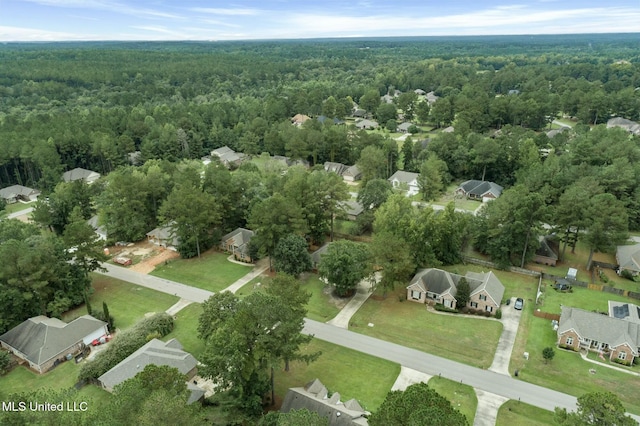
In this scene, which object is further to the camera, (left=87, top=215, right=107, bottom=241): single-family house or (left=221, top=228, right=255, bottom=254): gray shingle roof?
(left=87, top=215, right=107, bottom=241): single-family house

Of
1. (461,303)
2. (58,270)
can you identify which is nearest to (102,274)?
(58,270)

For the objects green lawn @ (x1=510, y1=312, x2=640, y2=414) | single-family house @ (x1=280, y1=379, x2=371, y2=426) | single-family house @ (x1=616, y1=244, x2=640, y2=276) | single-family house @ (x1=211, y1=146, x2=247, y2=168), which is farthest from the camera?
single-family house @ (x1=211, y1=146, x2=247, y2=168)

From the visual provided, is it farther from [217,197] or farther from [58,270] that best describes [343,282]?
[58,270]

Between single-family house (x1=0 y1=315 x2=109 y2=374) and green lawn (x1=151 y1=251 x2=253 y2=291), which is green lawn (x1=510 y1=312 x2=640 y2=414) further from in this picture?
single-family house (x1=0 y1=315 x2=109 y2=374)

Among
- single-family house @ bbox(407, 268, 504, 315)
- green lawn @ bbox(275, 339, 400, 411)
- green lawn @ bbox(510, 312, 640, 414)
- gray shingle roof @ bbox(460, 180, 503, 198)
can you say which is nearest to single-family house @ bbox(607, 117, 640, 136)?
gray shingle roof @ bbox(460, 180, 503, 198)

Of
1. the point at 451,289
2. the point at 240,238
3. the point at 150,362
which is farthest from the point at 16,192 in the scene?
the point at 451,289

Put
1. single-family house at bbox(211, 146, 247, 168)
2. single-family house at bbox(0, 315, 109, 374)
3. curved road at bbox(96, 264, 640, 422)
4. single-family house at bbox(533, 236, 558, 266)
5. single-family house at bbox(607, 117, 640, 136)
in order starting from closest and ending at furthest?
curved road at bbox(96, 264, 640, 422), single-family house at bbox(0, 315, 109, 374), single-family house at bbox(533, 236, 558, 266), single-family house at bbox(211, 146, 247, 168), single-family house at bbox(607, 117, 640, 136)
